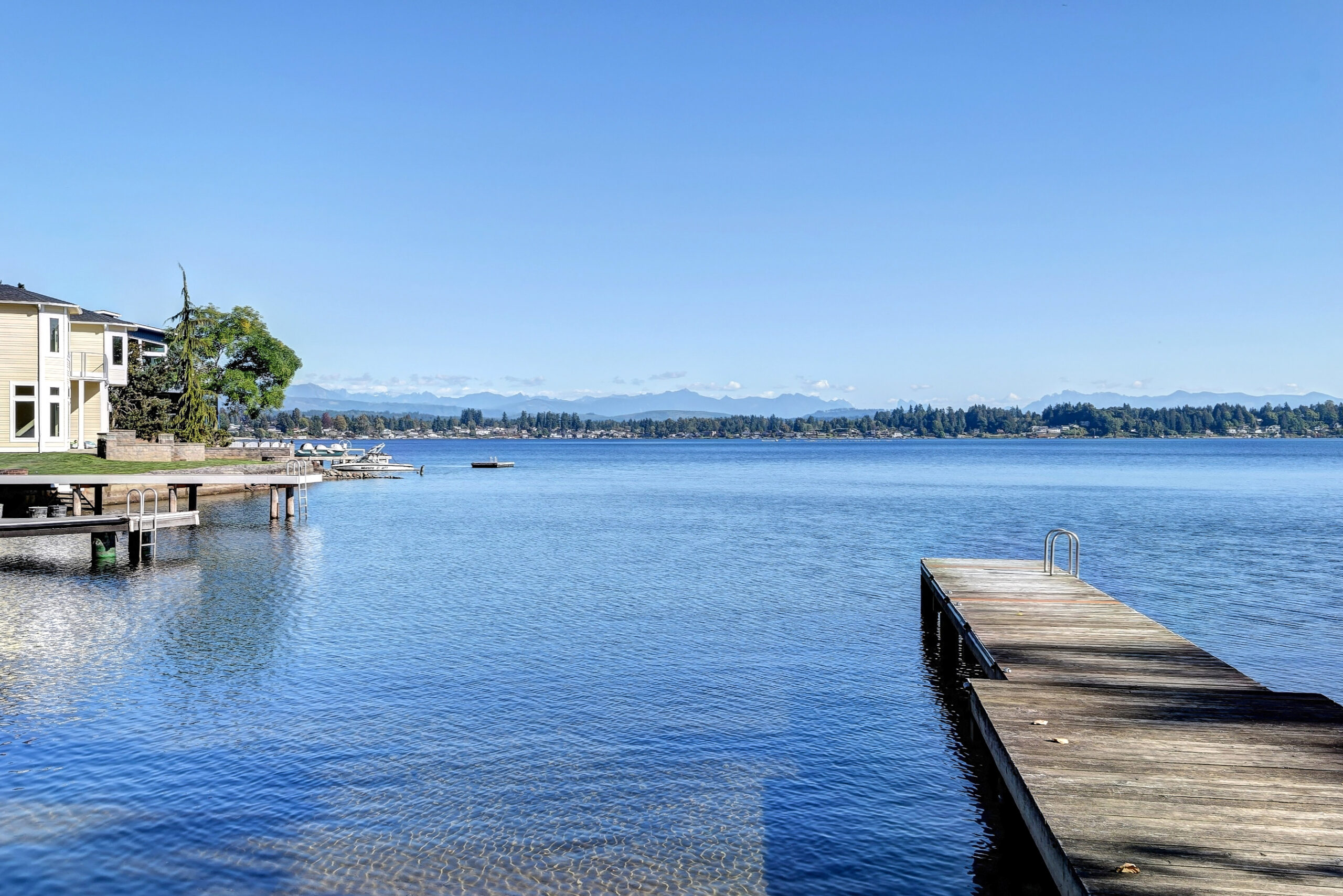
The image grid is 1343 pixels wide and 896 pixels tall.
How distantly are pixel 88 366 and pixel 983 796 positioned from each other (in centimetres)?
5179

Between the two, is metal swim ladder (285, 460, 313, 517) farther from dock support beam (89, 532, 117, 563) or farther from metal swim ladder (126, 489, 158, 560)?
dock support beam (89, 532, 117, 563)

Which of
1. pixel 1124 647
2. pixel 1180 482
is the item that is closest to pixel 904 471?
pixel 1180 482

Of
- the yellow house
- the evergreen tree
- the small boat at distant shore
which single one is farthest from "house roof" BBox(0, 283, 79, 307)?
the small boat at distant shore

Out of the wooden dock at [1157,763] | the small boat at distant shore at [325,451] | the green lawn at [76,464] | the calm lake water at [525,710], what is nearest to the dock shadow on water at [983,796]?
the calm lake water at [525,710]

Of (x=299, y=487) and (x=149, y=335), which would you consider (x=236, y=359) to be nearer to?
(x=149, y=335)

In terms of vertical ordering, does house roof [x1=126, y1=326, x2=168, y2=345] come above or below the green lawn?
above

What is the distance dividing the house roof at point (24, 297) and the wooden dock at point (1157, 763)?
4610cm

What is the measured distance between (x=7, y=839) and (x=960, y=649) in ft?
47.1

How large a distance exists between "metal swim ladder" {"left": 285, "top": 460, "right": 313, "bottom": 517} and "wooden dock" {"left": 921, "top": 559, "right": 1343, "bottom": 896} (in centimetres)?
3737

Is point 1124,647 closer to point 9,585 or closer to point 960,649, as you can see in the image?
point 960,649

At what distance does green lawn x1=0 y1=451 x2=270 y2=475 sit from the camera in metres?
36.9

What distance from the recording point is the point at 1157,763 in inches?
324

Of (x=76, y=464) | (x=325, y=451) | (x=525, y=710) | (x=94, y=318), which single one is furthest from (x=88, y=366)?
(x=325, y=451)

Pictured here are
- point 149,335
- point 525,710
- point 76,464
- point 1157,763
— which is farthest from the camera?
point 149,335
